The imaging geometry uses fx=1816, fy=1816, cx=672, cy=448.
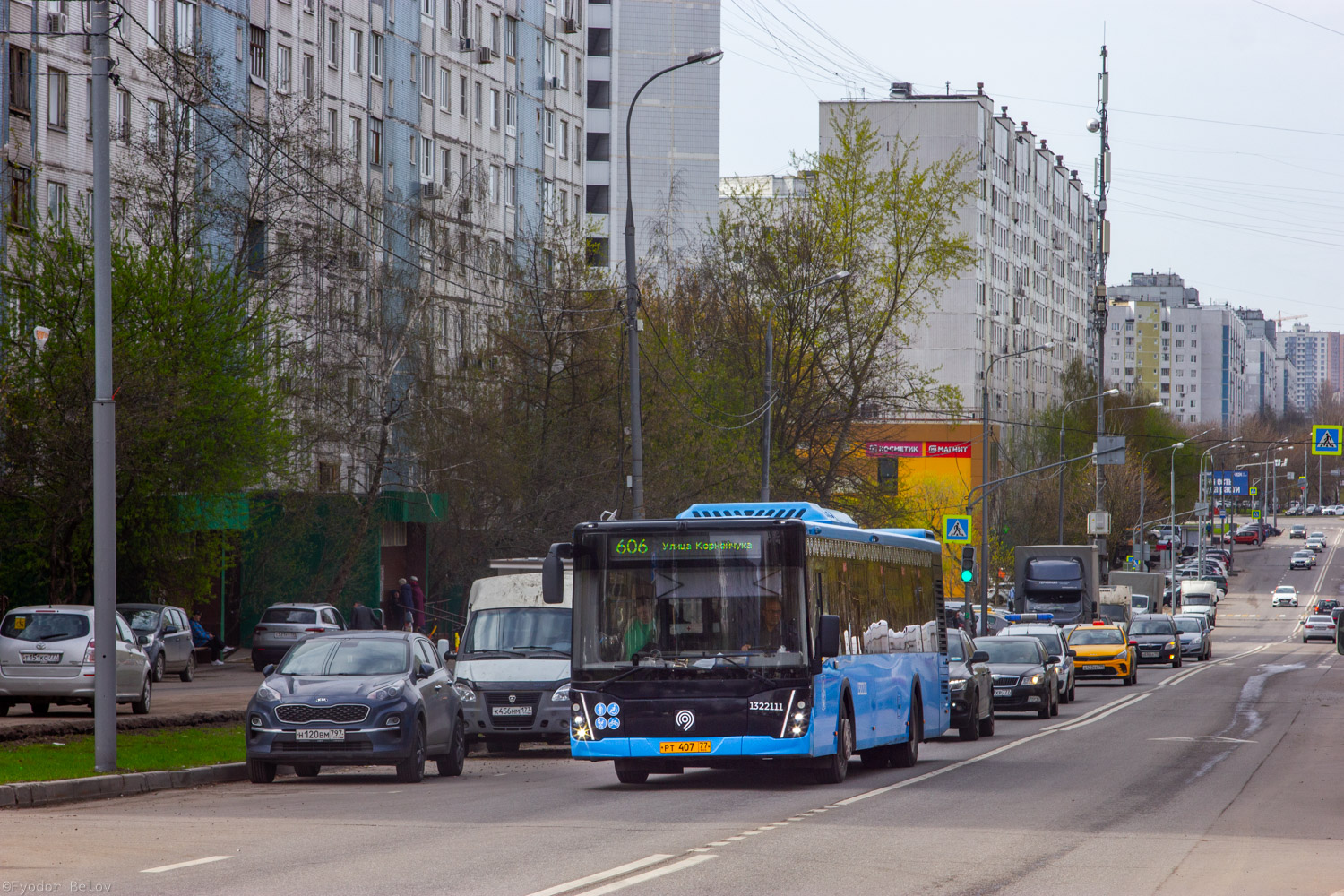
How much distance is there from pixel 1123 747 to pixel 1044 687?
774cm

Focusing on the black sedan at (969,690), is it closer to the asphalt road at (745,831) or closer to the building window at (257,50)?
the asphalt road at (745,831)

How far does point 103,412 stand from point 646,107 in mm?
84148

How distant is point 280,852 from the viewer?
1205cm

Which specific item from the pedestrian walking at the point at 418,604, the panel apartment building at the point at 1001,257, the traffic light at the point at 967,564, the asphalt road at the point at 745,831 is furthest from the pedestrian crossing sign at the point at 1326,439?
the asphalt road at the point at 745,831

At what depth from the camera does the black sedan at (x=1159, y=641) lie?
57.0m

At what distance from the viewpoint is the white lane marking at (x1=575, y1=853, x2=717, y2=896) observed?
33.3 feet

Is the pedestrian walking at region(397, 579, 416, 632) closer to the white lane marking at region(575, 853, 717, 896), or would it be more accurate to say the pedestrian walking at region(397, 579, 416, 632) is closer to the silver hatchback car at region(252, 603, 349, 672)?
the silver hatchback car at region(252, 603, 349, 672)

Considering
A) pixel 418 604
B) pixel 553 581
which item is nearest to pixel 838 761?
pixel 553 581

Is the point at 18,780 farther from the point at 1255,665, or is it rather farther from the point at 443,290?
the point at 1255,665

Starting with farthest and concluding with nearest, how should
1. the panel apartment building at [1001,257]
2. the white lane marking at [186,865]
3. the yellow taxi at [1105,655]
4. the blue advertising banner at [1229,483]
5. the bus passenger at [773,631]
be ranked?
the blue advertising banner at [1229,483] → the panel apartment building at [1001,257] → the yellow taxi at [1105,655] → the bus passenger at [773,631] → the white lane marking at [186,865]

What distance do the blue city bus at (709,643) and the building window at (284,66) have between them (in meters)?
41.3

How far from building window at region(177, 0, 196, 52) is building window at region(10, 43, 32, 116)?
5424 millimetres

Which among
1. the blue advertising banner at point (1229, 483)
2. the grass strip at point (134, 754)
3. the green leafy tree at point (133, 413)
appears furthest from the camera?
the blue advertising banner at point (1229, 483)

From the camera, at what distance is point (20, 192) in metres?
44.1
